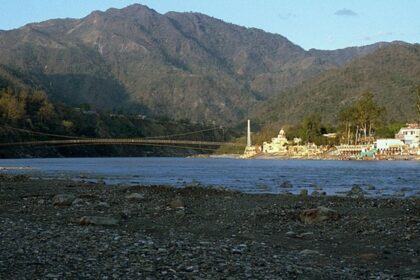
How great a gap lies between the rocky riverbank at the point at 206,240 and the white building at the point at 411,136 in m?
134

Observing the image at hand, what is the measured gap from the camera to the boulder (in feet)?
56.4

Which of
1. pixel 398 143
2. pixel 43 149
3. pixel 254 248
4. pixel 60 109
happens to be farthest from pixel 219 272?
pixel 60 109

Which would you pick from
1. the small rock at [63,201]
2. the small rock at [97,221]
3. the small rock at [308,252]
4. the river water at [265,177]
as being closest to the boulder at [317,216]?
the small rock at [308,252]

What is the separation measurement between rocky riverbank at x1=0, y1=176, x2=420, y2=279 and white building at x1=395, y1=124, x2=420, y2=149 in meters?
134

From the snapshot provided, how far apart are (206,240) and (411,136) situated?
146 meters

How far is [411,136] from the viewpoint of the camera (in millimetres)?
150250

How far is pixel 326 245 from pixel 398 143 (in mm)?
141332

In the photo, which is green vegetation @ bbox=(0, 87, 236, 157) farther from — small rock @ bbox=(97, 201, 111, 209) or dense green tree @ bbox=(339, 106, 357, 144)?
small rock @ bbox=(97, 201, 111, 209)

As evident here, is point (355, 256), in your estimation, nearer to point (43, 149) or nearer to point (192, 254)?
point (192, 254)

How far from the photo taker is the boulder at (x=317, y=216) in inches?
677

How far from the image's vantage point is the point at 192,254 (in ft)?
36.8

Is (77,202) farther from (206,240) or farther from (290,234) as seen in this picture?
(290,234)

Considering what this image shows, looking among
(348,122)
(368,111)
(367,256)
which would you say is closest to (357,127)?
(348,122)

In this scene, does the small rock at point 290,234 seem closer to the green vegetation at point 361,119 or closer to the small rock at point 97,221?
the small rock at point 97,221
